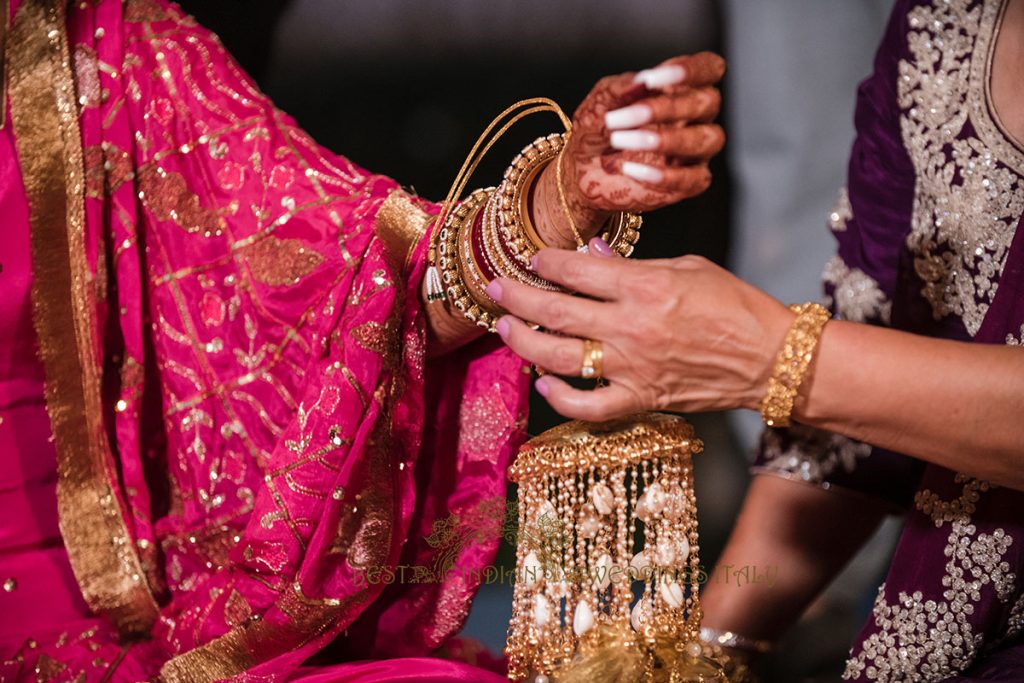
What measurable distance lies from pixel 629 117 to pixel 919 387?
279 mm

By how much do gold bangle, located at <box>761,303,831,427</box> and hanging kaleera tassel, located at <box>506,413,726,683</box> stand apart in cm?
8

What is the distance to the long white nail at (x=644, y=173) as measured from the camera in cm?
61

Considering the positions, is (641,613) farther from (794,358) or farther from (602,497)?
(794,358)

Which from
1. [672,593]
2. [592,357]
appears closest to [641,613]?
[672,593]

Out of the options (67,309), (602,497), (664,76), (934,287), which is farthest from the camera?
(934,287)

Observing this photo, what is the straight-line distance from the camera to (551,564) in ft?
2.31

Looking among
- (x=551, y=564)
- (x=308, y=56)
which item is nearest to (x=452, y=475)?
(x=551, y=564)

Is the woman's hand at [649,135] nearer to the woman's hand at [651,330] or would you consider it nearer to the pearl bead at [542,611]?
the woman's hand at [651,330]

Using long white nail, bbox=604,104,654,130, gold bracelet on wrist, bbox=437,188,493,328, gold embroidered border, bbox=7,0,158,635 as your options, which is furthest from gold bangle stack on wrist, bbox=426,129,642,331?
gold embroidered border, bbox=7,0,158,635

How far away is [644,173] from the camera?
0.61m

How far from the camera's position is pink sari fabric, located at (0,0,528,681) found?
0.77 metres

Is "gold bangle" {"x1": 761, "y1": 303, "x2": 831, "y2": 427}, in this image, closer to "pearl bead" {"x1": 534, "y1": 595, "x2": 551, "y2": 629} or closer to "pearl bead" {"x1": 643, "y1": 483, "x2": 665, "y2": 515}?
"pearl bead" {"x1": 643, "y1": 483, "x2": 665, "y2": 515}

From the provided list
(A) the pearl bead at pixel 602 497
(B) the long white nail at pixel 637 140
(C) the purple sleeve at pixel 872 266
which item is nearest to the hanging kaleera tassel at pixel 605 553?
(A) the pearl bead at pixel 602 497

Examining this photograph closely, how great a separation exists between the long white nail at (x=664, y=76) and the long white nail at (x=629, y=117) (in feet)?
0.05
